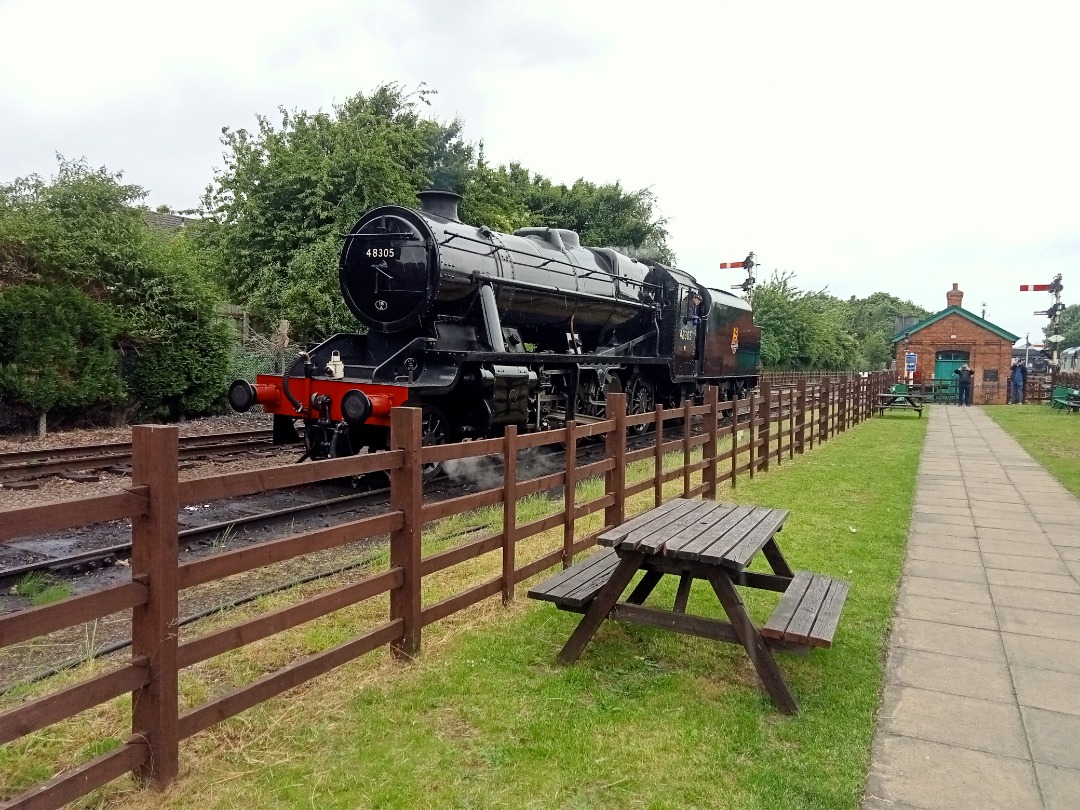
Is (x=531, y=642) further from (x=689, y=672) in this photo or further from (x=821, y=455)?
(x=821, y=455)

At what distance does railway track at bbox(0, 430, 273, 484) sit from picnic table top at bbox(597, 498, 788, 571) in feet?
23.5

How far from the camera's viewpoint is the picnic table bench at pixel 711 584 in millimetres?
3430

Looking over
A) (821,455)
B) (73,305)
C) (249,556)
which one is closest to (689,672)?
(249,556)

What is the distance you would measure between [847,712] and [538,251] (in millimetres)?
8658

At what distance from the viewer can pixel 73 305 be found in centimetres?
1238

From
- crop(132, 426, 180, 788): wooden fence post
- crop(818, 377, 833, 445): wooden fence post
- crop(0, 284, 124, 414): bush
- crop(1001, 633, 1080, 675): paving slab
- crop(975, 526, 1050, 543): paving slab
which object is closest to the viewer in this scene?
crop(132, 426, 180, 788): wooden fence post

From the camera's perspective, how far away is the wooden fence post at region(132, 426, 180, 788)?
251 centimetres

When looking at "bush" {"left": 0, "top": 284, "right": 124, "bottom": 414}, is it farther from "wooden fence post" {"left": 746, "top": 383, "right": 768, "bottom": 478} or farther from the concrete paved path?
the concrete paved path

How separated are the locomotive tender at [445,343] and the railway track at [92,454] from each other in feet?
5.95

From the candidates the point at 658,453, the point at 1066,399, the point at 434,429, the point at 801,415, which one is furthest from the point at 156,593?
the point at 1066,399

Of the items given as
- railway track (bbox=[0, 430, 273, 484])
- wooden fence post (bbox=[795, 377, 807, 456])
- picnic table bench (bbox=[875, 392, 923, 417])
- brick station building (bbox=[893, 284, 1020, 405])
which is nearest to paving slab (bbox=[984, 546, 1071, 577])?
wooden fence post (bbox=[795, 377, 807, 456])

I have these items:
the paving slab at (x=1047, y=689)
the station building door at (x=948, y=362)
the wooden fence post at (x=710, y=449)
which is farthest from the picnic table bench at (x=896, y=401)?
the paving slab at (x=1047, y=689)

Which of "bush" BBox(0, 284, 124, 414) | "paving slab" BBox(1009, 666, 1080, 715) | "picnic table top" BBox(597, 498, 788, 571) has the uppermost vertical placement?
"bush" BBox(0, 284, 124, 414)

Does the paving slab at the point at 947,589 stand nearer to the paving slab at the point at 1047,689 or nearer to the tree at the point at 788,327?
the paving slab at the point at 1047,689
